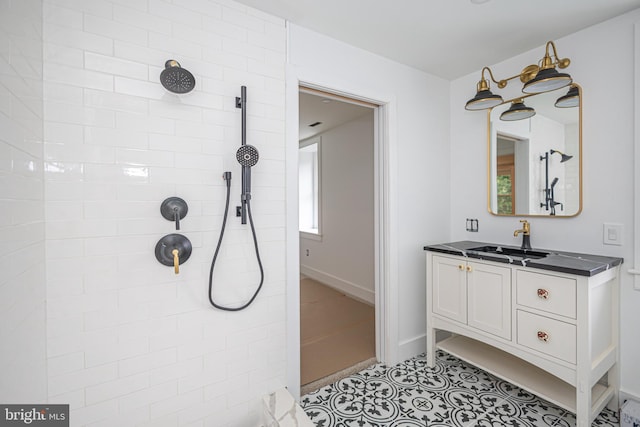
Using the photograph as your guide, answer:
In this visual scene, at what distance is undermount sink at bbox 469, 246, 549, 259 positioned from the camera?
209 cm

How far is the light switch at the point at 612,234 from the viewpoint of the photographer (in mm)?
1873

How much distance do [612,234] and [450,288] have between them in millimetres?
1020

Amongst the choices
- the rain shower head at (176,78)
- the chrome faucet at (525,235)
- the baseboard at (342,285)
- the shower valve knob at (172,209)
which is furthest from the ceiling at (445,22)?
the baseboard at (342,285)


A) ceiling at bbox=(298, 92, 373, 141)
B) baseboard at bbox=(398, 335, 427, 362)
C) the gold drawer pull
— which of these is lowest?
baseboard at bbox=(398, 335, 427, 362)

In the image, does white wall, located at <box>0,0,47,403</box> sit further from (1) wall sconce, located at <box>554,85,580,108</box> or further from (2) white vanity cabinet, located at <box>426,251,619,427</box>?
(1) wall sconce, located at <box>554,85,580,108</box>

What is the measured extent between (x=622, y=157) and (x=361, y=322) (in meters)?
2.54

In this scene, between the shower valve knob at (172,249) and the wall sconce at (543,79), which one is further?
the wall sconce at (543,79)

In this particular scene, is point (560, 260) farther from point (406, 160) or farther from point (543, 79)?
point (406, 160)

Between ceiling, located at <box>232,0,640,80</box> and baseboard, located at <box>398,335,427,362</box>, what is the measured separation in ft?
7.55

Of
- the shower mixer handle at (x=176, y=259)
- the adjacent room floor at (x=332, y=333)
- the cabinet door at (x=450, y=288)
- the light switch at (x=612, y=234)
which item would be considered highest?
the light switch at (x=612, y=234)

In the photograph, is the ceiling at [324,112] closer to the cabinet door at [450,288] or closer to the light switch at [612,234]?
the cabinet door at [450,288]

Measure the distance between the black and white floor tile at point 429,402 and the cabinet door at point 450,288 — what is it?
47cm

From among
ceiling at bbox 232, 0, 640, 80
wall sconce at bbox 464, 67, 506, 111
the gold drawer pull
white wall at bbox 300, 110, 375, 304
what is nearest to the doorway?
white wall at bbox 300, 110, 375, 304

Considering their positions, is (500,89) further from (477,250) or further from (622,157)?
(477,250)
